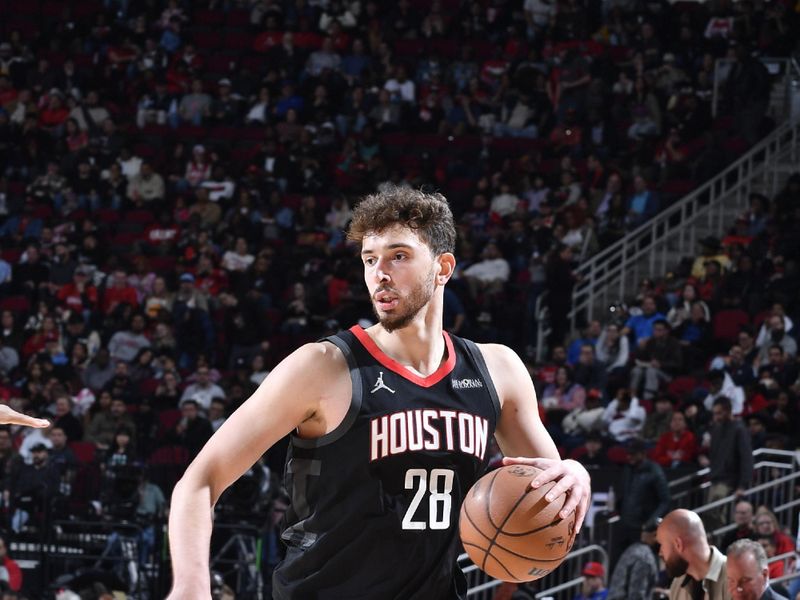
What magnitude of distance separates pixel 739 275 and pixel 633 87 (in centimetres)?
507

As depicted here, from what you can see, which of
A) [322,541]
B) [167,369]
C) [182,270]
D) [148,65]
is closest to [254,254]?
[182,270]

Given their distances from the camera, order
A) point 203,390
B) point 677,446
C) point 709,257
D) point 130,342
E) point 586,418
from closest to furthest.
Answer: point 677,446
point 586,418
point 203,390
point 709,257
point 130,342

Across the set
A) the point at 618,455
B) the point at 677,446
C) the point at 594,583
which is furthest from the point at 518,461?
the point at 618,455

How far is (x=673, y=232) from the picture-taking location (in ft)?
60.4

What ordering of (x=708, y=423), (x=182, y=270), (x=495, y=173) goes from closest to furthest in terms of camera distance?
(x=708, y=423) → (x=182, y=270) → (x=495, y=173)

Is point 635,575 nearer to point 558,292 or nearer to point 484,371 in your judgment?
point 558,292

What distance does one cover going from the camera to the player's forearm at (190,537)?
3.45 m

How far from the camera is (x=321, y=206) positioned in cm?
1980

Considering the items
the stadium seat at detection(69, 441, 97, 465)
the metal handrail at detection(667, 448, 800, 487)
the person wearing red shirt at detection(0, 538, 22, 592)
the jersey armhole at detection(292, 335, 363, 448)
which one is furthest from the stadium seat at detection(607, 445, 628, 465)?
the jersey armhole at detection(292, 335, 363, 448)

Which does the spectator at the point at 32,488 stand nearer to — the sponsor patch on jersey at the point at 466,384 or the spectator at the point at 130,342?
the spectator at the point at 130,342

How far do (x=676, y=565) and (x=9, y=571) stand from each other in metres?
7.11

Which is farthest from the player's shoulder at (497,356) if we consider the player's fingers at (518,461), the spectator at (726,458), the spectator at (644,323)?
the spectator at (644,323)

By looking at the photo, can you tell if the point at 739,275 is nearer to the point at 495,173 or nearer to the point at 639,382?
the point at 639,382

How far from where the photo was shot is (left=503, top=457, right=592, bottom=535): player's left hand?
151 inches
